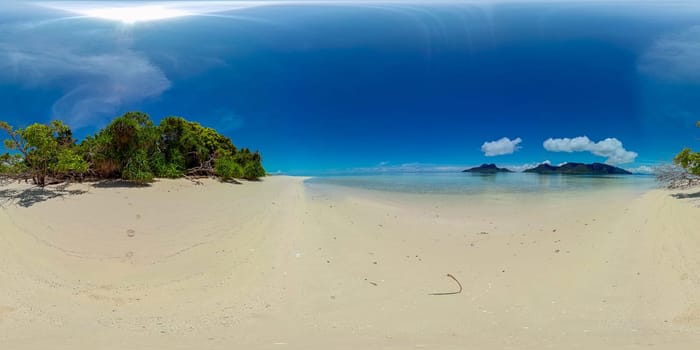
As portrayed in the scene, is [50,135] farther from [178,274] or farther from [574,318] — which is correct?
[574,318]

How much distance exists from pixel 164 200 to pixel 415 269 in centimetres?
828

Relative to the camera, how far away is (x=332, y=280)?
499 cm

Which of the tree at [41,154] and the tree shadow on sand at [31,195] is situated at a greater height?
the tree at [41,154]

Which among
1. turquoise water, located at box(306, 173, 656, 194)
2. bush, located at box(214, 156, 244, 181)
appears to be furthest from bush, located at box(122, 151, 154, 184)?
turquoise water, located at box(306, 173, 656, 194)

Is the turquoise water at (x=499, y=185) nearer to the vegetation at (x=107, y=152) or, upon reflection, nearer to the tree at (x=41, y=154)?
the vegetation at (x=107, y=152)

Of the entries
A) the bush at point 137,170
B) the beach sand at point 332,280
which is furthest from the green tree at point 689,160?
the bush at point 137,170

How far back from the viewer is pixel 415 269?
18.0 feet

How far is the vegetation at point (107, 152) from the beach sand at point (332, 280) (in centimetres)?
208

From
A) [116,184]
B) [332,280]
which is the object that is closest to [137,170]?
[116,184]

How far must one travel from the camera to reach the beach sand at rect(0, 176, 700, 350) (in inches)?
137

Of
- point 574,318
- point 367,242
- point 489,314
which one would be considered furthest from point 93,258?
point 574,318

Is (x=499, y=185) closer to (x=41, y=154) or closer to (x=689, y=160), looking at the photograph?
(x=689, y=160)

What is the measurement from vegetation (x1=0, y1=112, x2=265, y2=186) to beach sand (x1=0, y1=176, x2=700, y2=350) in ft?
6.82

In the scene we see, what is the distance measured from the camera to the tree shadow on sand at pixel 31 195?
796cm
